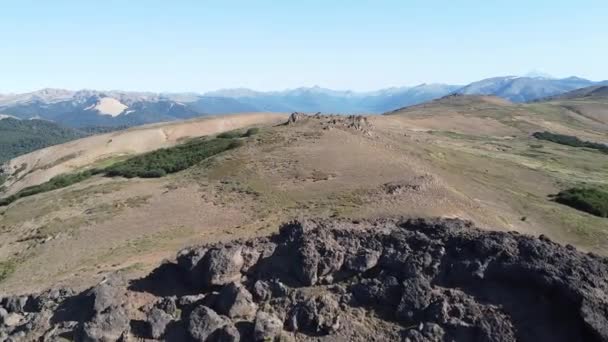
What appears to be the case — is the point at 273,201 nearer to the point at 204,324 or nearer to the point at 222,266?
the point at 222,266

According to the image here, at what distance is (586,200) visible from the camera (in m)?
42.7

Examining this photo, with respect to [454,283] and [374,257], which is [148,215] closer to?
[374,257]

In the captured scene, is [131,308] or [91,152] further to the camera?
[91,152]

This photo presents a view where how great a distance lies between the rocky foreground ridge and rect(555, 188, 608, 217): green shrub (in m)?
24.5

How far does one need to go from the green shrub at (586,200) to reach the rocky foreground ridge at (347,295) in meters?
24.5

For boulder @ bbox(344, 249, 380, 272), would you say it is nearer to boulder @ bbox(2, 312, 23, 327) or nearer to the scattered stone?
the scattered stone

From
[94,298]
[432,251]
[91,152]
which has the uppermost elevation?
[432,251]

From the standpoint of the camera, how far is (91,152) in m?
89.4

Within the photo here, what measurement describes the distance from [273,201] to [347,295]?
17.3 metres

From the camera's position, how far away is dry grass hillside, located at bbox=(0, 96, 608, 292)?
30.8 metres

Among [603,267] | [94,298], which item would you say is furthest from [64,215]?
[603,267]

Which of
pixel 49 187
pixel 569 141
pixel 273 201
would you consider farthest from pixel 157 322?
pixel 569 141

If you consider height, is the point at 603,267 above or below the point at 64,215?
above

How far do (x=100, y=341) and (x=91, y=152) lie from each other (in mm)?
77497
